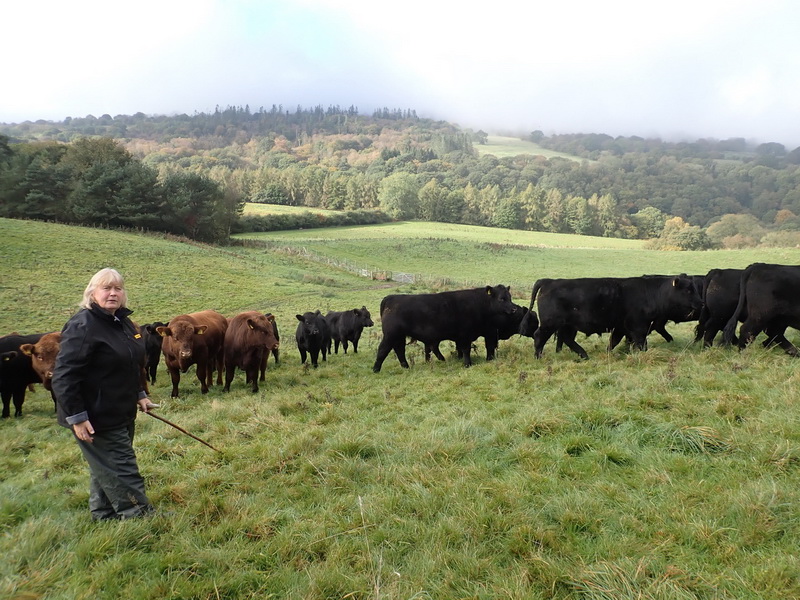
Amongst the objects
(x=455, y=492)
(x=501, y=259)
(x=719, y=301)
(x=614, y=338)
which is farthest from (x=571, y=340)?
(x=501, y=259)

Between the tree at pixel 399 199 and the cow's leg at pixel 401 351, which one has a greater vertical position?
the tree at pixel 399 199

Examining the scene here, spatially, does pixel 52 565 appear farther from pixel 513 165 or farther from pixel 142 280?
pixel 513 165

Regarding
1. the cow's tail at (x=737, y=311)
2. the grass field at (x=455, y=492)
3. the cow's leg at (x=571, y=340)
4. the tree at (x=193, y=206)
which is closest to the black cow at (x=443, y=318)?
the cow's leg at (x=571, y=340)

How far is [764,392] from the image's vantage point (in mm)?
6074

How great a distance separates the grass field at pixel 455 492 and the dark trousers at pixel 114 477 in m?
0.22

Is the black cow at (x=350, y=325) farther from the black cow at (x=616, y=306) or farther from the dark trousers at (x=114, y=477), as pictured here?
the dark trousers at (x=114, y=477)

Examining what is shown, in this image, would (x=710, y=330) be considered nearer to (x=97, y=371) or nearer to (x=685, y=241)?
(x=97, y=371)

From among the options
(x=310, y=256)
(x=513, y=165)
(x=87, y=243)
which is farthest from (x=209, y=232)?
(x=513, y=165)

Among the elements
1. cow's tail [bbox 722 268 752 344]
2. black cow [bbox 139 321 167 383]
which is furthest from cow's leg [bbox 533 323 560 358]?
black cow [bbox 139 321 167 383]

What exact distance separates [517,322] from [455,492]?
326 inches

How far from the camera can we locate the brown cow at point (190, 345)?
9.79 metres

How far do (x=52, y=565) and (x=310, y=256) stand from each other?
150 ft

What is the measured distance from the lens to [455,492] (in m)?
4.31

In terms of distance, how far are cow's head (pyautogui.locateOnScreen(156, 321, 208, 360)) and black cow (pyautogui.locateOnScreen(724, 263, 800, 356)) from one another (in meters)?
10.7
